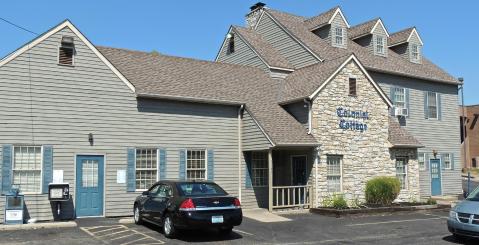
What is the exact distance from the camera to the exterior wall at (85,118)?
52.3 feet

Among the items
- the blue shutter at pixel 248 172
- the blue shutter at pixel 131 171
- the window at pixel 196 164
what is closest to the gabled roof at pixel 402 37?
the blue shutter at pixel 248 172

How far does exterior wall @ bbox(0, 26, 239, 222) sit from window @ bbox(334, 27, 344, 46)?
37.3 ft

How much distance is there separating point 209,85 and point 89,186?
22.6ft

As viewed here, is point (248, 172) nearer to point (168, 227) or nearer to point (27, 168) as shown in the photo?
point (168, 227)

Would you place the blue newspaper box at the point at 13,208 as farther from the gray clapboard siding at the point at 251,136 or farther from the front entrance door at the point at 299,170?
the front entrance door at the point at 299,170

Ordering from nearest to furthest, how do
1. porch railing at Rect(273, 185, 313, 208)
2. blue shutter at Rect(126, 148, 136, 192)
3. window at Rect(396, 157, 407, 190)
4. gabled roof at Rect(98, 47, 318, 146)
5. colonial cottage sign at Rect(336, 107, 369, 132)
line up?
blue shutter at Rect(126, 148, 136, 192) → gabled roof at Rect(98, 47, 318, 146) → porch railing at Rect(273, 185, 313, 208) → colonial cottage sign at Rect(336, 107, 369, 132) → window at Rect(396, 157, 407, 190)

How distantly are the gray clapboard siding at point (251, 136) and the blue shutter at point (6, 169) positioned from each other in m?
9.06

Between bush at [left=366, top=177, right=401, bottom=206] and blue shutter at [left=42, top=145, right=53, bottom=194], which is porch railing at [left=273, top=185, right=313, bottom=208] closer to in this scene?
bush at [left=366, top=177, right=401, bottom=206]

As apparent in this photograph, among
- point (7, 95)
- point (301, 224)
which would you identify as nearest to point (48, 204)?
point (7, 95)

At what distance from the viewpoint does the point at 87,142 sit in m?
17.0

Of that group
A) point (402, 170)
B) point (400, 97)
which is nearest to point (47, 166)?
point (402, 170)

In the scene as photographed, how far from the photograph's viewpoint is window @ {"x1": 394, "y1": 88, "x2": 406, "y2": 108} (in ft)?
88.1

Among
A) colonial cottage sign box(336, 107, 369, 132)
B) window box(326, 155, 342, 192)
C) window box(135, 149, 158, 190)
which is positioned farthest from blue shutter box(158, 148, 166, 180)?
colonial cottage sign box(336, 107, 369, 132)

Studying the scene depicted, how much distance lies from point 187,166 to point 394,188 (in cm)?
902
